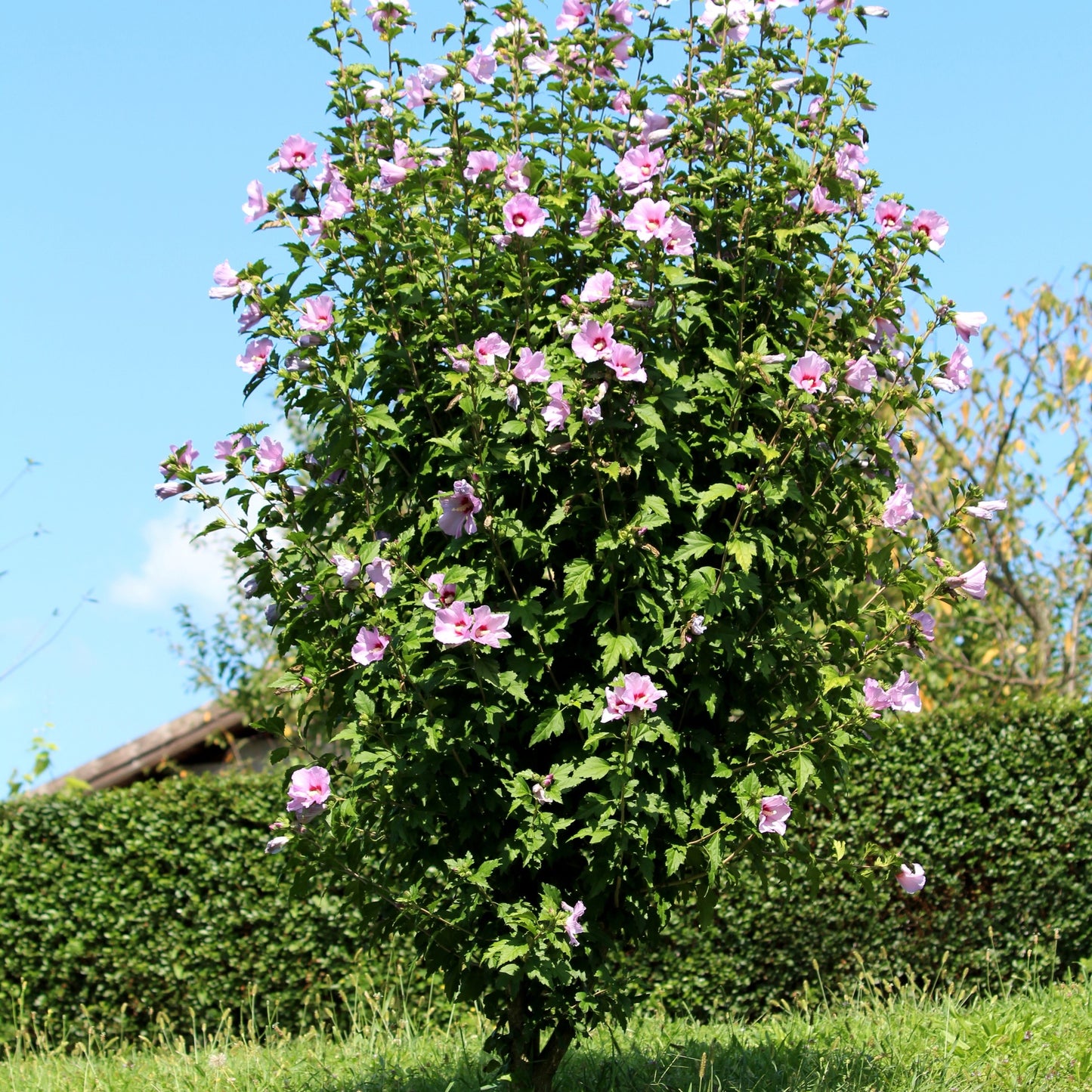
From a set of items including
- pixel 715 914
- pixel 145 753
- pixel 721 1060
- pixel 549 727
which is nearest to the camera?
pixel 549 727

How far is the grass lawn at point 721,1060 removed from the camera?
5.63 metres

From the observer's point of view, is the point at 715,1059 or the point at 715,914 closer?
the point at 715,1059

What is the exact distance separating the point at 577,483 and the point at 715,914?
16.5 feet

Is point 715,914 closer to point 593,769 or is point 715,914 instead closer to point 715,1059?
point 715,1059

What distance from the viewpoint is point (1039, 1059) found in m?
6.01

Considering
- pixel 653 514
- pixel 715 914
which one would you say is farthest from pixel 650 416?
pixel 715 914

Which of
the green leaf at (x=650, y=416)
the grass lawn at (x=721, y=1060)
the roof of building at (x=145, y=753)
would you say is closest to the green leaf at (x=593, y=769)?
the green leaf at (x=650, y=416)

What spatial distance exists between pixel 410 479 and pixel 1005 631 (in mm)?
9775

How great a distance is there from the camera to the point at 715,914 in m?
8.41

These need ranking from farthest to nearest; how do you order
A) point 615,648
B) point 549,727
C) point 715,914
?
1. point 715,914
2. point 549,727
3. point 615,648

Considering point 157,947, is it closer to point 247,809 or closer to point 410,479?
point 247,809

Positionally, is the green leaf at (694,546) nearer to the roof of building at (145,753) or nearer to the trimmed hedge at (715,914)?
the trimmed hedge at (715,914)

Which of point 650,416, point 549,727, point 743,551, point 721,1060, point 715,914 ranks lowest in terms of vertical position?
point 721,1060

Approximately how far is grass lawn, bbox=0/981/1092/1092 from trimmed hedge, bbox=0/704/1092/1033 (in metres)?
0.70
